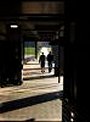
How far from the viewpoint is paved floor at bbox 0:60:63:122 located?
16891 mm

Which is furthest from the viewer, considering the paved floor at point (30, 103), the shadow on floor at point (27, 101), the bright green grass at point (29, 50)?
the bright green grass at point (29, 50)

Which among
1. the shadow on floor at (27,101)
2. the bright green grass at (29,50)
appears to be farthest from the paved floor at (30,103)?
the bright green grass at (29,50)

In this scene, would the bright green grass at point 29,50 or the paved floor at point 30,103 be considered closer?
the paved floor at point 30,103

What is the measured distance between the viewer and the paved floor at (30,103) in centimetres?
1689

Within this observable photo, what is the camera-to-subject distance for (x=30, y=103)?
20.7 meters

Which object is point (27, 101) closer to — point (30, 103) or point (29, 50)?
point (30, 103)

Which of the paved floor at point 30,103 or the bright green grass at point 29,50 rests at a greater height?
the bright green grass at point 29,50

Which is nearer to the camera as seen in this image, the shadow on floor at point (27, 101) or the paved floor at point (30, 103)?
the paved floor at point (30, 103)

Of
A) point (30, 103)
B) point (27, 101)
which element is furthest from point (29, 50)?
point (30, 103)

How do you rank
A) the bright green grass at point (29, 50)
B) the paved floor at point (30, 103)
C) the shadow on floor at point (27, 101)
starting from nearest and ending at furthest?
the paved floor at point (30, 103) < the shadow on floor at point (27, 101) < the bright green grass at point (29, 50)

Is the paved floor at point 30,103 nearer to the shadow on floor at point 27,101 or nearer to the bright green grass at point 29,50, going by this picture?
the shadow on floor at point 27,101

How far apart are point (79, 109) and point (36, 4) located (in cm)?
325

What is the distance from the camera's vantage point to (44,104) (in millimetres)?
20344

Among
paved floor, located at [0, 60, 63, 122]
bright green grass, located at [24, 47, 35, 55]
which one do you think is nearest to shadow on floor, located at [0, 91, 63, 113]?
paved floor, located at [0, 60, 63, 122]
